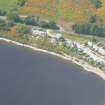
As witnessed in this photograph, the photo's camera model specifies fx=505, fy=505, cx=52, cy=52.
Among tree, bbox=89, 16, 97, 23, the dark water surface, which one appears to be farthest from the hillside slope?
the dark water surface

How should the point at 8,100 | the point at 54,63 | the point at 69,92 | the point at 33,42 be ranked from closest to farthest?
the point at 8,100 → the point at 69,92 → the point at 54,63 → the point at 33,42

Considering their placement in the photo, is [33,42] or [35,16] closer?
[33,42]

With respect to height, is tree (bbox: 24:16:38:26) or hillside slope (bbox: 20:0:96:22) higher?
hillside slope (bbox: 20:0:96:22)

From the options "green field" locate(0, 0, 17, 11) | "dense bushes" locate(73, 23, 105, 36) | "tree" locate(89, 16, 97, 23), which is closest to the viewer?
"dense bushes" locate(73, 23, 105, 36)

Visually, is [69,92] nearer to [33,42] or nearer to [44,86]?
[44,86]

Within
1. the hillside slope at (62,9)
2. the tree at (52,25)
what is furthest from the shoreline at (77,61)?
the hillside slope at (62,9)

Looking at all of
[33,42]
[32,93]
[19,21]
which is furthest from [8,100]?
[19,21]

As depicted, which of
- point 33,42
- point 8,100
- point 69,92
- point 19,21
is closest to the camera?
point 8,100

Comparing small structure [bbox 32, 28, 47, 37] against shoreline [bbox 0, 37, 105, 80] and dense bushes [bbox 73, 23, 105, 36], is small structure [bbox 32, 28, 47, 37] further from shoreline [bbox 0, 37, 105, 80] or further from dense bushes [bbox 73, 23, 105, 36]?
dense bushes [bbox 73, 23, 105, 36]
